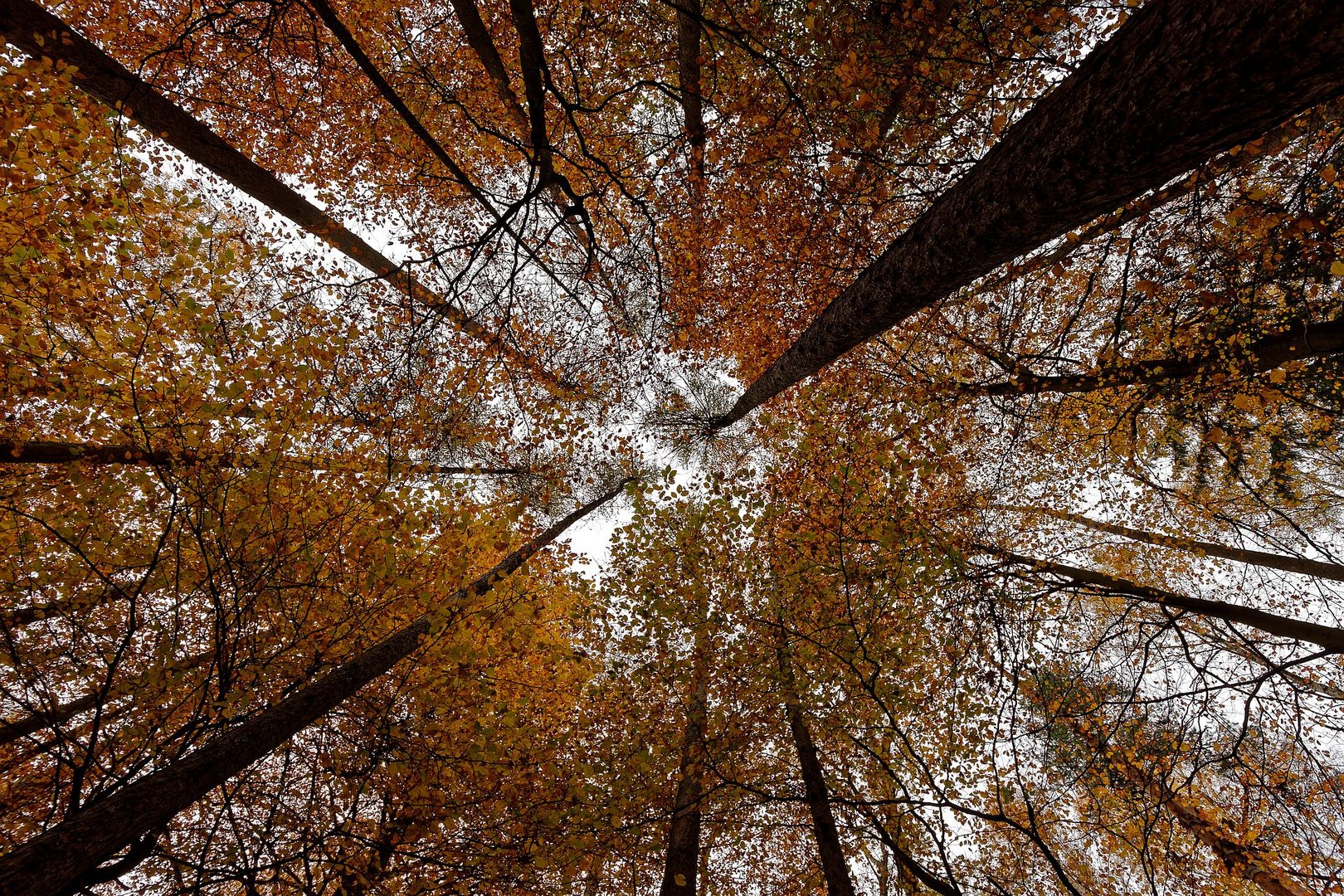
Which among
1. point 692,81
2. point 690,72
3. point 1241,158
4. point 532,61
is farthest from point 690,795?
point 690,72

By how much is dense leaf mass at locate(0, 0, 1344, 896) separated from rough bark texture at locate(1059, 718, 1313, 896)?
0.42 ft

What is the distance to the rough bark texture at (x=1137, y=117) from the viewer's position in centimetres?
171

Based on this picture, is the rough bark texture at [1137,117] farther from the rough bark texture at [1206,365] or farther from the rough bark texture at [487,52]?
the rough bark texture at [487,52]

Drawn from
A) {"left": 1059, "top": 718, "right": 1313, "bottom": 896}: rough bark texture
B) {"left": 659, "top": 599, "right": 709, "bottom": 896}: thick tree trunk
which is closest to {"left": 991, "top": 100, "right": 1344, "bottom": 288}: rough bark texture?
{"left": 1059, "top": 718, "right": 1313, "bottom": 896}: rough bark texture

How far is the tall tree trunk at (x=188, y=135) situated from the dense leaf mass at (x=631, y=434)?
2.5 inches

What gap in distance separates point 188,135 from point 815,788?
46.2ft

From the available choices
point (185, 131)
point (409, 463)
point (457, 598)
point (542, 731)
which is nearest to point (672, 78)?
point (185, 131)

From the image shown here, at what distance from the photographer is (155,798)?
9.68 feet

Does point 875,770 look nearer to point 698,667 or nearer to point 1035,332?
point 698,667

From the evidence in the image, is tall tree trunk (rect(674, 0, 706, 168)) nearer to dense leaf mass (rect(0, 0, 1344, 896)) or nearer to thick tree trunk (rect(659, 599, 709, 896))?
dense leaf mass (rect(0, 0, 1344, 896))

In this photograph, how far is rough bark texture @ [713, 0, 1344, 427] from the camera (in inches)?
67.4

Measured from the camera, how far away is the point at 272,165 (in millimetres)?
9297

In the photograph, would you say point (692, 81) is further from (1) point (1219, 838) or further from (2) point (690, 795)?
(1) point (1219, 838)

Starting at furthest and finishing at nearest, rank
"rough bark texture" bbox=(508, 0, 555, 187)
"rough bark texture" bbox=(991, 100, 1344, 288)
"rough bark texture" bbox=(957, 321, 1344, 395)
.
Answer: "rough bark texture" bbox=(957, 321, 1344, 395)
"rough bark texture" bbox=(991, 100, 1344, 288)
"rough bark texture" bbox=(508, 0, 555, 187)
